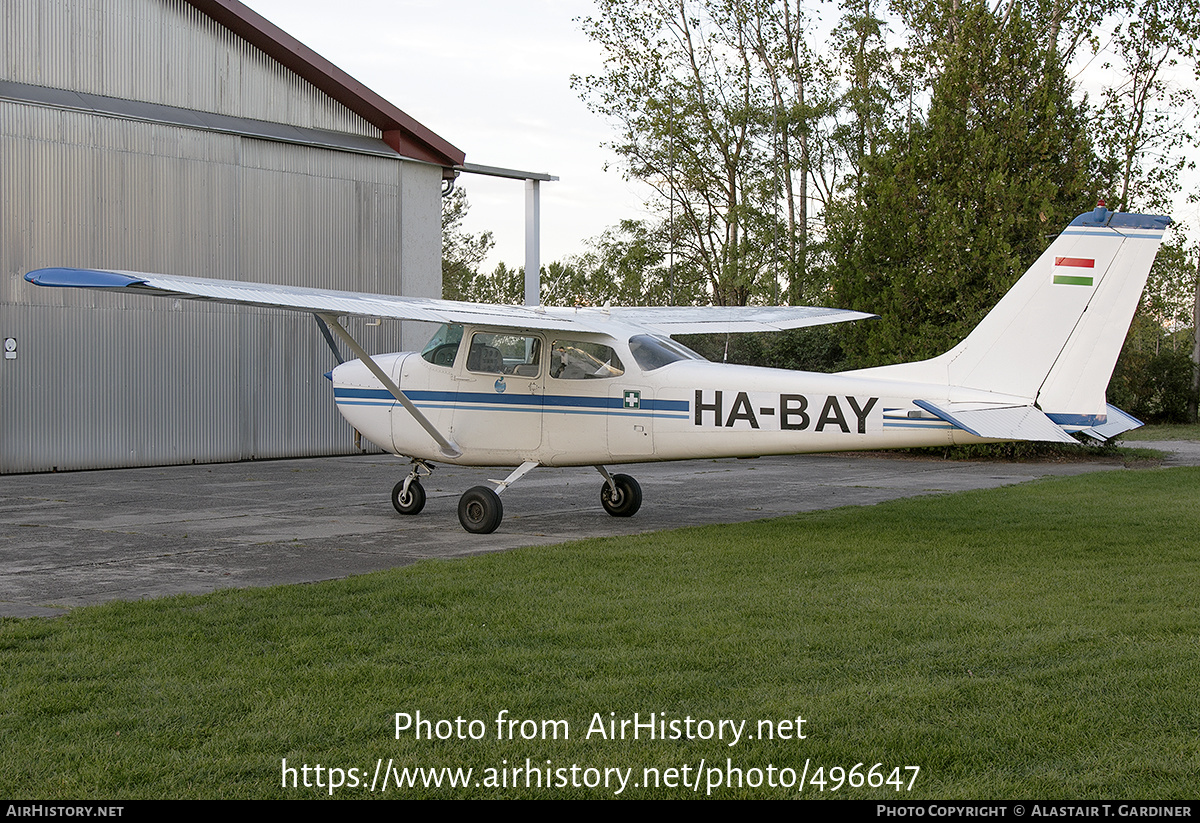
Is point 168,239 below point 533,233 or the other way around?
below

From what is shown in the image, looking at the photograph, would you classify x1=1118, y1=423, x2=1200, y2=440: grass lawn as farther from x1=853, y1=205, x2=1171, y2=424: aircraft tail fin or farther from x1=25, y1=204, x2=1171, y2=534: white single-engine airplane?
x1=853, y1=205, x2=1171, y2=424: aircraft tail fin

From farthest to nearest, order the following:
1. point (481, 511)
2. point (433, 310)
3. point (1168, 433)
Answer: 1. point (1168, 433)
2. point (481, 511)
3. point (433, 310)

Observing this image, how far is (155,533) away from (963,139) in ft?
60.2

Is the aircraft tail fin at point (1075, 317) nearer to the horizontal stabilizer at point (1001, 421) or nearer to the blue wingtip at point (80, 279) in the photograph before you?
the horizontal stabilizer at point (1001, 421)

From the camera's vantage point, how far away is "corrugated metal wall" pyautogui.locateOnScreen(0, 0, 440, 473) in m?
17.8

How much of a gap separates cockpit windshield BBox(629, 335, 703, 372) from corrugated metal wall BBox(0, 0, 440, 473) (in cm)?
1143

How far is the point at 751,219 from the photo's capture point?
3653 cm

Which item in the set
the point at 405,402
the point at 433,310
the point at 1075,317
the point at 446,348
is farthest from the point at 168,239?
the point at 1075,317

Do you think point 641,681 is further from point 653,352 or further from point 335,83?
point 335,83

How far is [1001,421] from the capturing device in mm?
9047

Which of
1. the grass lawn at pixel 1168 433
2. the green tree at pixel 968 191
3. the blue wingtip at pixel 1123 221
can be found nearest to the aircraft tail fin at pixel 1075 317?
the blue wingtip at pixel 1123 221

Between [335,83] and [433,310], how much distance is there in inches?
500
